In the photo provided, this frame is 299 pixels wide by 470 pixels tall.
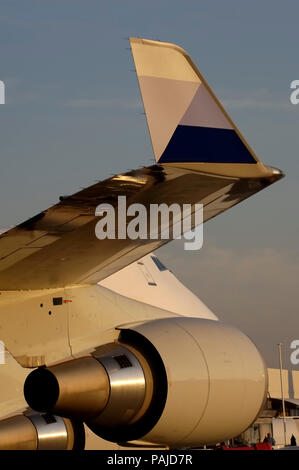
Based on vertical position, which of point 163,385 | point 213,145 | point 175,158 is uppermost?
point 213,145

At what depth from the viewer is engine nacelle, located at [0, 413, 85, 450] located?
1014cm

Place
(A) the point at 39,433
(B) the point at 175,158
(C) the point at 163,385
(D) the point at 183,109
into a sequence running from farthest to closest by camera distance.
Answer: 1. (A) the point at 39,433
2. (C) the point at 163,385
3. (D) the point at 183,109
4. (B) the point at 175,158

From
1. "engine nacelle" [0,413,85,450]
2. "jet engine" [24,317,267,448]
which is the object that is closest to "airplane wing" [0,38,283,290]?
"jet engine" [24,317,267,448]

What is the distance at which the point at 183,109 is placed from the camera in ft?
23.2

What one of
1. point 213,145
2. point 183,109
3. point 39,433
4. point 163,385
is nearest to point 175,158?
point 213,145

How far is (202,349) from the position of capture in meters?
9.78

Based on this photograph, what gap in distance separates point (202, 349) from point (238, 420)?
0.99 m

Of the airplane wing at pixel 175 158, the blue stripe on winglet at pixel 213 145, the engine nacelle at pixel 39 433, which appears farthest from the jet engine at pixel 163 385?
the blue stripe on winglet at pixel 213 145

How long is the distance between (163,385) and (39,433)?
6.82ft

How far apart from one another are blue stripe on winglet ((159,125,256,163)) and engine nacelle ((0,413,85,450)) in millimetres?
4719

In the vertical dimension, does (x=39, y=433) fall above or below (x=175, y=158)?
below

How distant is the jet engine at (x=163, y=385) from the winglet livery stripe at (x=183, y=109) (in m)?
3.07

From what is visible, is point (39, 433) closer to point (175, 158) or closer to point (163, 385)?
point (163, 385)
